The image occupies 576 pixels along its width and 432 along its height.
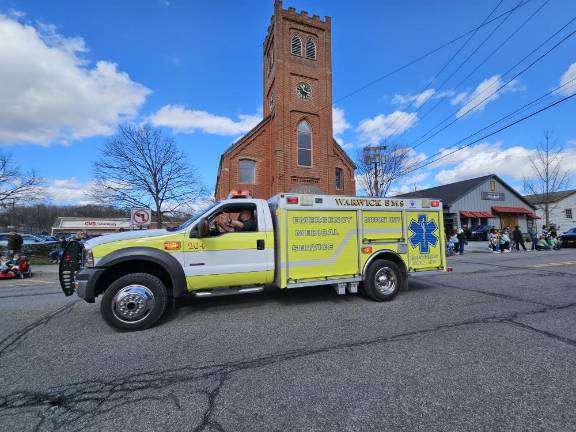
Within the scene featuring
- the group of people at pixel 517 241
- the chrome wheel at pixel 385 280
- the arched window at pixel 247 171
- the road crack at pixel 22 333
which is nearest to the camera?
the road crack at pixel 22 333

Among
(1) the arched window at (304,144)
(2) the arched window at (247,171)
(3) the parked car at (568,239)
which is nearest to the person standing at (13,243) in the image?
(2) the arched window at (247,171)

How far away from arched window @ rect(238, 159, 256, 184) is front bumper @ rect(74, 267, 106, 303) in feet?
64.1

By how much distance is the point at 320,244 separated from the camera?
18.0 ft

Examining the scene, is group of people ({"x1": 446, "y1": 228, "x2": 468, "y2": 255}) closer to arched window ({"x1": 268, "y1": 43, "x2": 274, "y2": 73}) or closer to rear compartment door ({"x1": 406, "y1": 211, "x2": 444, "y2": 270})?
rear compartment door ({"x1": 406, "y1": 211, "x2": 444, "y2": 270})

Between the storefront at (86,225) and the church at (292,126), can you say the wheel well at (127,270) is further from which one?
the storefront at (86,225)

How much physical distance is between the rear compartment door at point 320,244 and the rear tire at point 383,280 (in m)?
0.37

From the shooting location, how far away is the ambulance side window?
5199mm

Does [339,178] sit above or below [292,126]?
below

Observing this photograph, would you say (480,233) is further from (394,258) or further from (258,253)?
(258,253)

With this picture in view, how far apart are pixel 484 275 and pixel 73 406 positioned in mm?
10090

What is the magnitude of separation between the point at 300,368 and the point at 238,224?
2.72 m

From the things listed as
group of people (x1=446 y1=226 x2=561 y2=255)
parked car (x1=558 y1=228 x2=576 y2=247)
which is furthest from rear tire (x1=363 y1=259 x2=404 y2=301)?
parked car (x1=558 y1=228 x2=576 y2=247)

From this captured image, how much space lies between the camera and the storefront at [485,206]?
33312 mm

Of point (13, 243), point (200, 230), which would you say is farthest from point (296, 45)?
point (200, 230)
